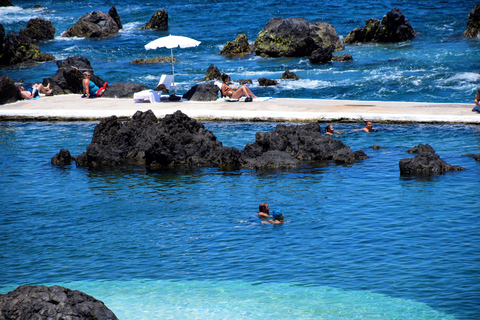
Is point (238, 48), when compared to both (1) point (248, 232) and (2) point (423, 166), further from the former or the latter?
(1) point (248, 232)

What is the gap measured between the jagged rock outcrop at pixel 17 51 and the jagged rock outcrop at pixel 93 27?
10.5 m

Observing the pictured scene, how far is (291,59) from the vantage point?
3803cm

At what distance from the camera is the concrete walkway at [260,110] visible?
18.8 meters

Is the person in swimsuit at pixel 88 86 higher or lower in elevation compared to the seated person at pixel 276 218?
higher

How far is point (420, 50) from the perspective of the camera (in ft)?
125

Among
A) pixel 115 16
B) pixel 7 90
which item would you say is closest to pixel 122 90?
pixel 7 90

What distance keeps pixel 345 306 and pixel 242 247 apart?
2897 mm

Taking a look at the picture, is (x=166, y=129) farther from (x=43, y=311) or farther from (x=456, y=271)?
(x=43, y=311)

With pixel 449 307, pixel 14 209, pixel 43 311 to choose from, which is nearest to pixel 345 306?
pixel 449 307

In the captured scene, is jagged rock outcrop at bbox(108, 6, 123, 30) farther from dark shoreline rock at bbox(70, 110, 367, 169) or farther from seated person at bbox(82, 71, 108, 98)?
dark shoreline rock at bbox(70, 110, 367, 169)

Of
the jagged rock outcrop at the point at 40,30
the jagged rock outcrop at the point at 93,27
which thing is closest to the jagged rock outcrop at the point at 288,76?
the jagged rock outcrop at the point at 93,27

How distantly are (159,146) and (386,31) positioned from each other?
31.8 m

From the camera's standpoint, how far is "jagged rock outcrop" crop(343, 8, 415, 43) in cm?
4291

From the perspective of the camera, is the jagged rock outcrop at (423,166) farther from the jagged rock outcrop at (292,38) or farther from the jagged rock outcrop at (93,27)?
the jagged rock outcrop at (93,27)
